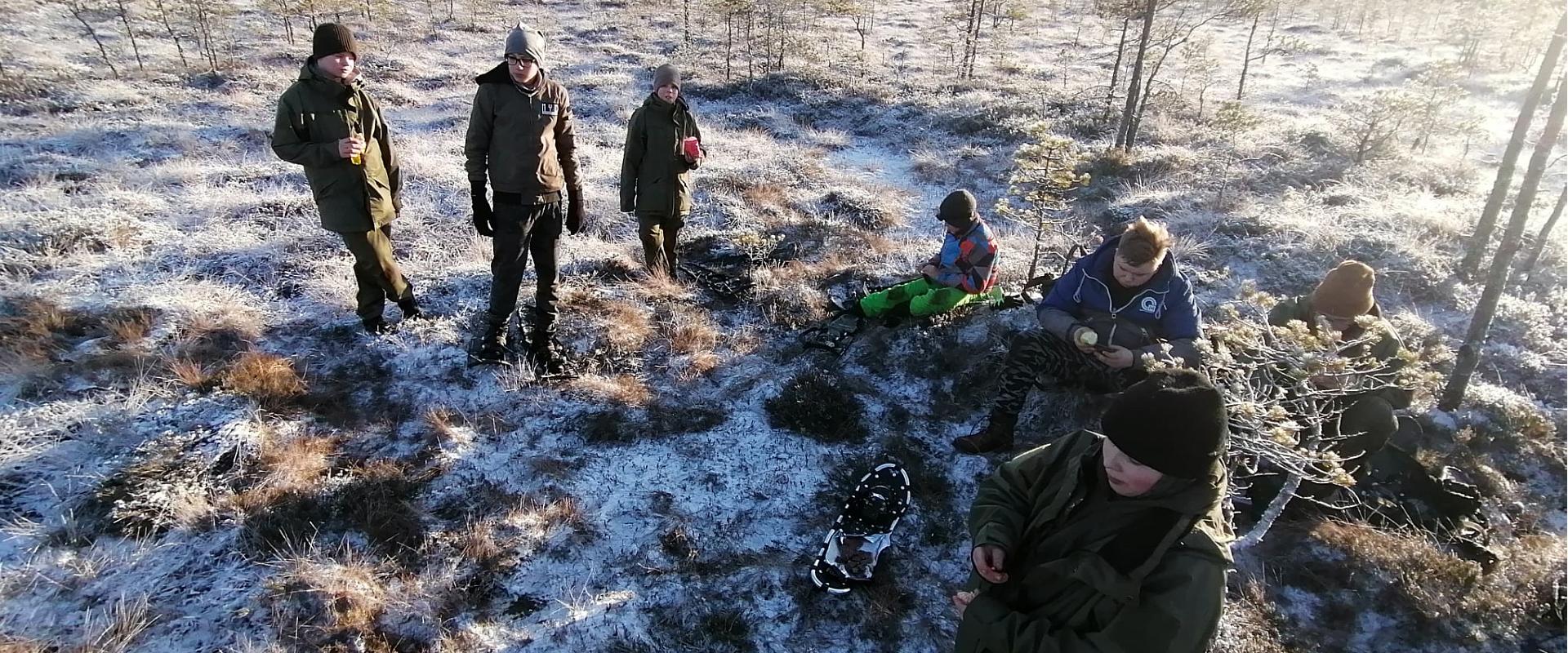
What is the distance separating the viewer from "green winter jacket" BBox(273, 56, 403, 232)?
4.45 meters

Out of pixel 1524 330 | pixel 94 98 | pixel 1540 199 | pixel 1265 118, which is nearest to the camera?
pixel 1524 330

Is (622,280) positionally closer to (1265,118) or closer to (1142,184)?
(1142,184)

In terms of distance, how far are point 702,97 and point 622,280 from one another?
9881 mm

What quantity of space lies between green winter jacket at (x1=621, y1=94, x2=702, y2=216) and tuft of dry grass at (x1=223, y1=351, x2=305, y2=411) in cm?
273

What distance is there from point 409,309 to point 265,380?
3.81ft

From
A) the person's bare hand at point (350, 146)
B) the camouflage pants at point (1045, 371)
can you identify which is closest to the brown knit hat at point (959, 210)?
the camouflage pants at point (1045, 371)

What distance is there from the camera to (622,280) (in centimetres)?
672

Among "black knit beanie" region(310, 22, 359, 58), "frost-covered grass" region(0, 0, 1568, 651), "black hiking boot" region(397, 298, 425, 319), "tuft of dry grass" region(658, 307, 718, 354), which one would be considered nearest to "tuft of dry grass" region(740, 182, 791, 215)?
"frost-covered grass" region(0, 0, 1568, 651)

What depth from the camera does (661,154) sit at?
6016mm

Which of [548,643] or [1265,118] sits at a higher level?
[1265,118]

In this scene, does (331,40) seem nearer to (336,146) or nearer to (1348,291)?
(336,146)

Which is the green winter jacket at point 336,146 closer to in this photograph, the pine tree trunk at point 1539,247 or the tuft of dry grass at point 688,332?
the tuft of dry grass at point 688,332

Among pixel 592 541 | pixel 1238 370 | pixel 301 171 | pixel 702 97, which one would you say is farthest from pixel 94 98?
pixel 1238 370

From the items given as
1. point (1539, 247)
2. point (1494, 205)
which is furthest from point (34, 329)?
point (1494, 205)
